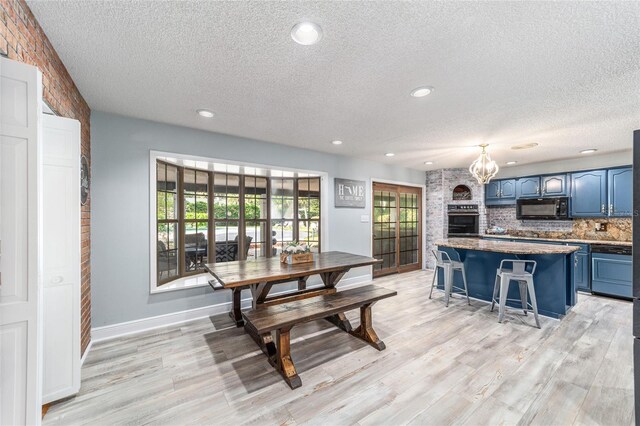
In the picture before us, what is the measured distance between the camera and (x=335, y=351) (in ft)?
8.50

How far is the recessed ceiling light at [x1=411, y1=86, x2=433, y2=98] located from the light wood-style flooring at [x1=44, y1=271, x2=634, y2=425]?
98.0 inches

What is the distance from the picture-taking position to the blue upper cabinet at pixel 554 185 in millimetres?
5008

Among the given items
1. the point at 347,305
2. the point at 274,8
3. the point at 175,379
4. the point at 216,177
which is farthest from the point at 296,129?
the point at 175,379

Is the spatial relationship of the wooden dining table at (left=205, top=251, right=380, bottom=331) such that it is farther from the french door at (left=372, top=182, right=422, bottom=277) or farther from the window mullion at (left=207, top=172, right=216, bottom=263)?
the french door at (left=372, top=182, right=422, bottom=277)

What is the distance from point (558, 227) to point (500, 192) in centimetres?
124

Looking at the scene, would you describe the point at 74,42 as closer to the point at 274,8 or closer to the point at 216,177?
the point at 274,8

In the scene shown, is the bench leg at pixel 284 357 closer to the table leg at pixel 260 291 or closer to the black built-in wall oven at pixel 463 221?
the table leg at pixel 260 291

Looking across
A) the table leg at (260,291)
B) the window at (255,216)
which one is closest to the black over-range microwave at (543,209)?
the window at (255,216)

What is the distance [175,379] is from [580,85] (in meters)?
4.26

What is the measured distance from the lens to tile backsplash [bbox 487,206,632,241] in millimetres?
4621

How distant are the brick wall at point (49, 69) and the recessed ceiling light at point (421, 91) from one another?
2610mm

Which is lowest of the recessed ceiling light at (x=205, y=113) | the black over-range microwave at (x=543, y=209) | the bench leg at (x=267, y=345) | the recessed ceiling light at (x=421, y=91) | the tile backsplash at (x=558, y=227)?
the bench leg at (x=267, y=345)

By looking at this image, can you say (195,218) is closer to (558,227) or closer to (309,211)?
(309,211)

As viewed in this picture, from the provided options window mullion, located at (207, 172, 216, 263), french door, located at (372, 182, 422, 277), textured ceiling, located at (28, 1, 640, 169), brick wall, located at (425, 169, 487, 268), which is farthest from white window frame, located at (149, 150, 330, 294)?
brick wall, located at (425, 169, 487, 268)
